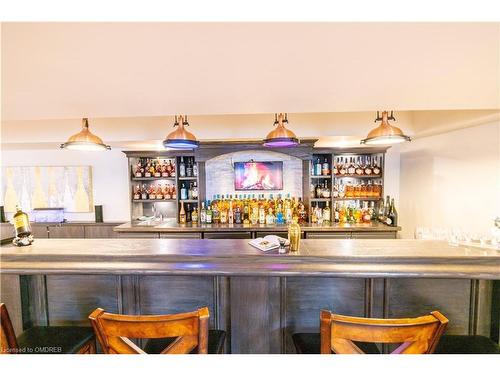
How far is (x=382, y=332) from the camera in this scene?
0.93m

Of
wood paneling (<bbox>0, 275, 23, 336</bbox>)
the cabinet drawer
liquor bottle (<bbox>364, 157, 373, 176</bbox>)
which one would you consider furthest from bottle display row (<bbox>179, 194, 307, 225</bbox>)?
wood paneling (<bbox>0, 275, 23, 336</bbox>)

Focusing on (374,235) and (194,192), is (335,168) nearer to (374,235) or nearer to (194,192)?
(374,235)

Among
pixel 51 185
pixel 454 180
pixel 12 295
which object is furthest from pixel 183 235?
pixel 454 180

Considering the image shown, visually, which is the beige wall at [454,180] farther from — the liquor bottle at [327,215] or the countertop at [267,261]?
the liquor bottle at [327,215]

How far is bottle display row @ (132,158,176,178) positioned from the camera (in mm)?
4047

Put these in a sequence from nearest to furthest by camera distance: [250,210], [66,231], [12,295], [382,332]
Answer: [382,332], [12,295], [250,210], [66,231]

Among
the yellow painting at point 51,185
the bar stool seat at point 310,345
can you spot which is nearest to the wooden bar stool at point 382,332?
Answer: the bar stool seat at point 310,345

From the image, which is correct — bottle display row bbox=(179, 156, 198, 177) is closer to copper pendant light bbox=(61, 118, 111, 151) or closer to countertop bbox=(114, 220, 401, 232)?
countertop bbox=(114, 220, 401, 232)

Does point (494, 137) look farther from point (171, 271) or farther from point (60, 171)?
point (60, 171)

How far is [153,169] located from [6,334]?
3112 mm

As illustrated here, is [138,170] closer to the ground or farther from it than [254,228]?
farther from it

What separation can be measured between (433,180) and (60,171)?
592cm

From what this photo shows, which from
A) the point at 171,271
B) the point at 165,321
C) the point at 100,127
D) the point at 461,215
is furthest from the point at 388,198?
the point at 100,127

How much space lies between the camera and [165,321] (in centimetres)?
98
